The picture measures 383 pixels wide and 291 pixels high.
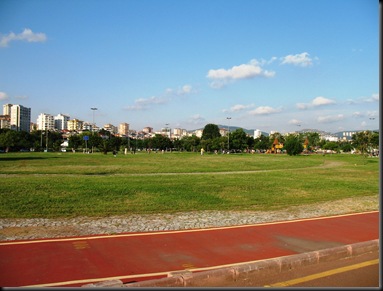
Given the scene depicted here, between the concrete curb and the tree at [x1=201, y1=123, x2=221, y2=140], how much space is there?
133566mm

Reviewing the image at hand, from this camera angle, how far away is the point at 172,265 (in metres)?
6.74

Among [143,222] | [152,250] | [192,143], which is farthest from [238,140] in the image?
[152,250]

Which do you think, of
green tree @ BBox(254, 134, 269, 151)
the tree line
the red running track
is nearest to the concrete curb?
the red running track

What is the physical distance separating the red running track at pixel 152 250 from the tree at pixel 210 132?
131 meters

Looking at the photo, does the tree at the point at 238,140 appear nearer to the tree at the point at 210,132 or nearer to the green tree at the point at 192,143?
the green tree at the point at 192,143

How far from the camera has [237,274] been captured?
6.13 meters

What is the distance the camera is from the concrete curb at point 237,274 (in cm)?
563

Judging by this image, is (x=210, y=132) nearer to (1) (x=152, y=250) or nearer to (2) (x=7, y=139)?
(2) (x=7, y=139)

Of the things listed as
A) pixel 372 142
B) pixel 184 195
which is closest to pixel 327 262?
pixel 184 195

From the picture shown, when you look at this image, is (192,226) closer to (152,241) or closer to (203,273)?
(152,241)

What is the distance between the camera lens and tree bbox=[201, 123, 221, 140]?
14112cm

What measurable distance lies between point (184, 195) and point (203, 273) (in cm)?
919

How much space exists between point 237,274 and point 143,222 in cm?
492

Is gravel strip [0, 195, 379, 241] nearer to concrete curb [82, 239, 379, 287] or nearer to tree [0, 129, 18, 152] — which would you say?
concrete curb [82, 239, 379, 287]
